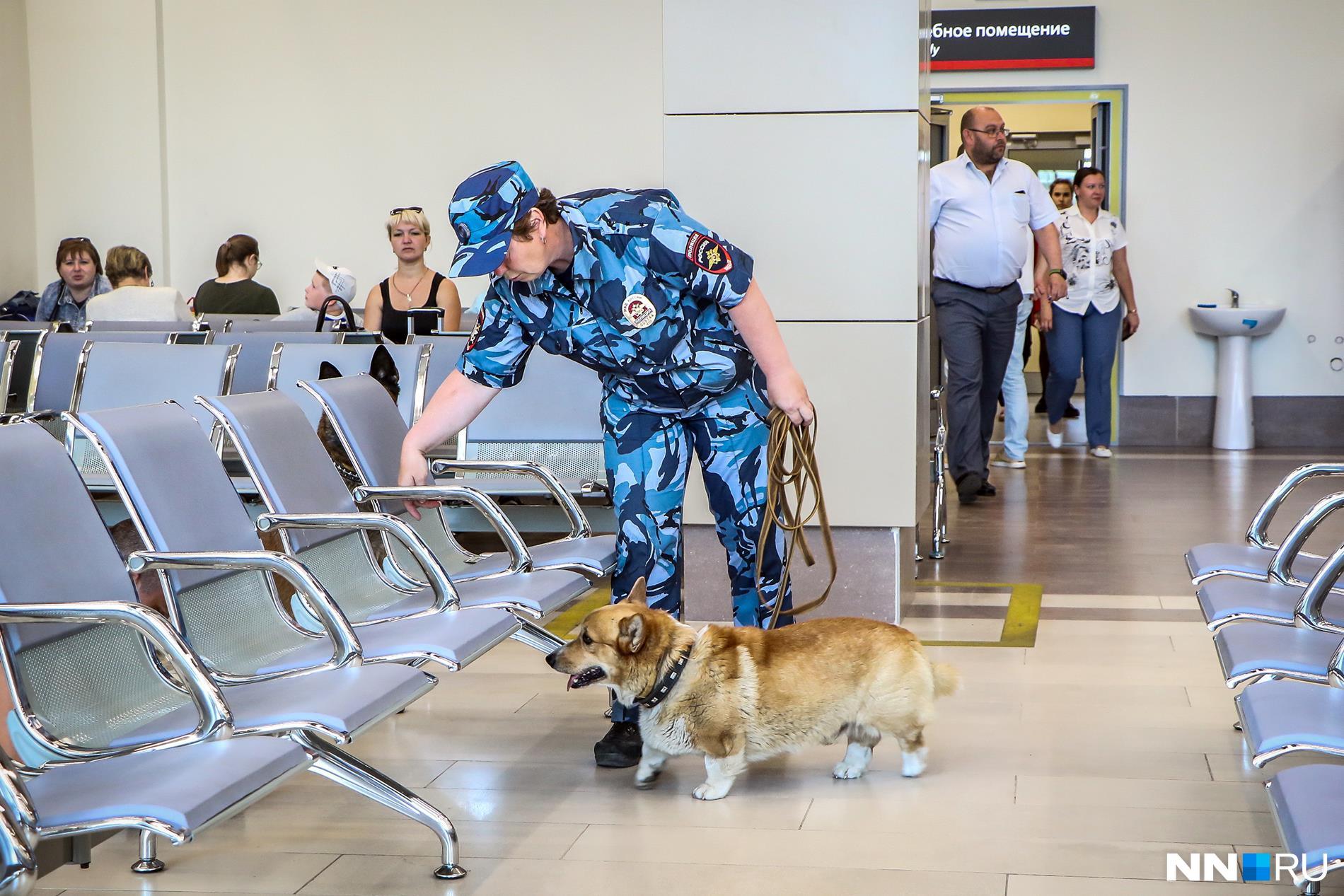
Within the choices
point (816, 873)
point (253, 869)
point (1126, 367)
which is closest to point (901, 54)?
point (816, 873)

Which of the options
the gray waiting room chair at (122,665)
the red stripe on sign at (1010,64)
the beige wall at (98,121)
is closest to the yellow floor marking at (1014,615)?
the gray waiting room chair at (122,665)

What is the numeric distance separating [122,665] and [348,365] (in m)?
2.81

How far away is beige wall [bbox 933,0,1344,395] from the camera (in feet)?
32.8

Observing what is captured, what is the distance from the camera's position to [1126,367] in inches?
408

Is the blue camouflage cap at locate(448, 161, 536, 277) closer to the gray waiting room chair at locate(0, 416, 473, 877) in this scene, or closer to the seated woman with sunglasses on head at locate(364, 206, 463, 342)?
the gray waiting room chair at locate(0, 416, 473, 877)

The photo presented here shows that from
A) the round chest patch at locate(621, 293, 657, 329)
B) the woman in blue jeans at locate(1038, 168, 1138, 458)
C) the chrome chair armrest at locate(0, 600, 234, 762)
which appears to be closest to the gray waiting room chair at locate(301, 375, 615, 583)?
the round chest patch at locate(621, 293, 657, 329)

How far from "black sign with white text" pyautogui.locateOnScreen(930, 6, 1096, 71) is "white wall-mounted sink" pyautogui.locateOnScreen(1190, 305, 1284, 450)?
2043 mm

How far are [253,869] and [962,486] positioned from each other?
5374mm

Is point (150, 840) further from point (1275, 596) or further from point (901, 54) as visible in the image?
point (901, 54)

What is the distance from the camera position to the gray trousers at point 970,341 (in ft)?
22.8

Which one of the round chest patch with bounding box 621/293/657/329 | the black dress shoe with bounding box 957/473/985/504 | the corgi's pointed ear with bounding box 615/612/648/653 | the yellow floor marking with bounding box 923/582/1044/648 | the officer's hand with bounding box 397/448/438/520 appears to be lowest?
the yellow floor marking with bounding box 923/582/1044/648

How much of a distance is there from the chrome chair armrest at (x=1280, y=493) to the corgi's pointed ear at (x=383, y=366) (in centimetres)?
307

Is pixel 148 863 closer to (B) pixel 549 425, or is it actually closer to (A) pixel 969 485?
(B) pixel 549 425

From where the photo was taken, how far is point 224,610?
296 centimetres
